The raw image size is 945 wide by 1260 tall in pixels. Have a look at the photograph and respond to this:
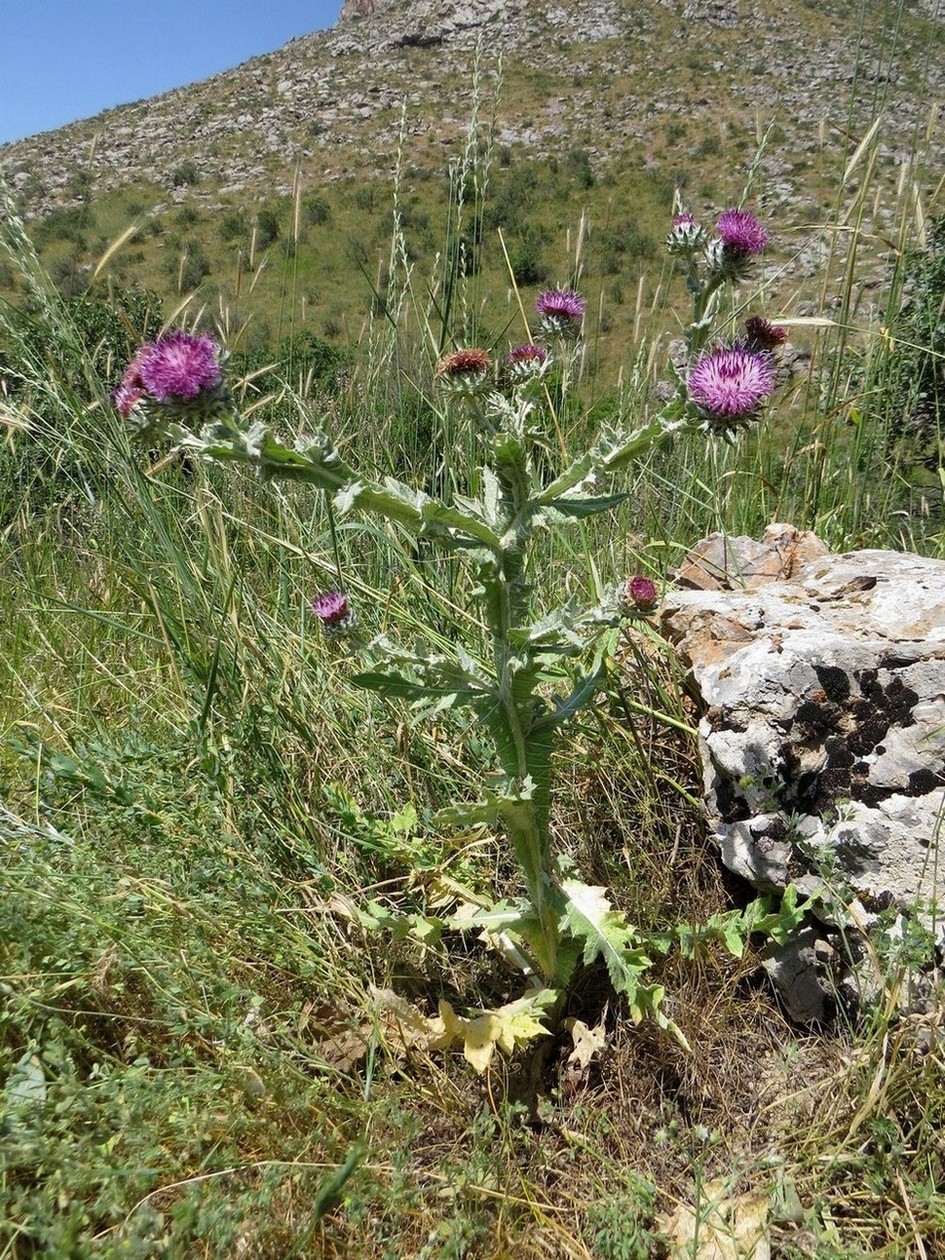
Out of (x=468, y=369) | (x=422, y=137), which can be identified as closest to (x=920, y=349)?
(x=468, y=369)

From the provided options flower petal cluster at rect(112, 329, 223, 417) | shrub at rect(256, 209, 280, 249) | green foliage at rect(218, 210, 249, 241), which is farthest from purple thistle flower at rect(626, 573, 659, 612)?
green foliage at rect(218, 210, 249, 241)

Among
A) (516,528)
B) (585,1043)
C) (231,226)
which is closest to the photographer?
(516,528)

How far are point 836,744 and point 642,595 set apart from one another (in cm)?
54

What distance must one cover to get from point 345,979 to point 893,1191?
1068mm

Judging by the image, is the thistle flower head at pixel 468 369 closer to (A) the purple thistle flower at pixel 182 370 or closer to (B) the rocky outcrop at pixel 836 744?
(A) the purple thistle flower at pixel 182 370

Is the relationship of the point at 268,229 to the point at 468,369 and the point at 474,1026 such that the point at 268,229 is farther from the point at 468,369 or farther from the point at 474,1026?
the point at 474,1026

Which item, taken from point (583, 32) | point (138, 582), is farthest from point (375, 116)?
point (138, 582)

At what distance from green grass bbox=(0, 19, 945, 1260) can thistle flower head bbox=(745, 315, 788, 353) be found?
1.78ft

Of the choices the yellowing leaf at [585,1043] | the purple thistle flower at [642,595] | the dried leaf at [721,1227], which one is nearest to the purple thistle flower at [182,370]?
the purple thistle flower at [642,595]

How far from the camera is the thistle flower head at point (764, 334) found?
1847 millimetres

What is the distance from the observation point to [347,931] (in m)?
1.81

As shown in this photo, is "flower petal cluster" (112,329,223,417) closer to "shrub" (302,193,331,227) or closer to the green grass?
the green grass

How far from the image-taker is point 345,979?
1.71 m

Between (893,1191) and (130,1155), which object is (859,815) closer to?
(893,1191)
